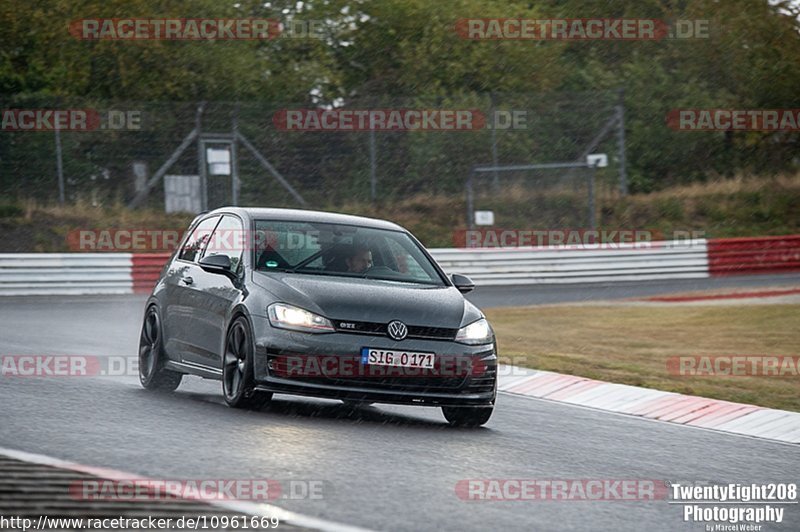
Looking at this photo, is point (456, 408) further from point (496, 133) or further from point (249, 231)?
point (496, 133)

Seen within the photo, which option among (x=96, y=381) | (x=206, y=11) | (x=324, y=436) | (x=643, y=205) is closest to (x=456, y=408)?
(x=324, y=436)

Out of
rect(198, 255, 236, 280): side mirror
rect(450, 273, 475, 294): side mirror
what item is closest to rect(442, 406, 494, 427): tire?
rect(450, 273, 475, 294): side mirror

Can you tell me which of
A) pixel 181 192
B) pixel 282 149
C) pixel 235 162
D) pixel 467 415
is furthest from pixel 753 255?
pixel 467 415

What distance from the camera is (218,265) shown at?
10.4m

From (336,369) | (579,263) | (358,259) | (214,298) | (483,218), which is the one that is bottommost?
(579,263)

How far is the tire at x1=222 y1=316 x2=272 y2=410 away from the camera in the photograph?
9659 mm

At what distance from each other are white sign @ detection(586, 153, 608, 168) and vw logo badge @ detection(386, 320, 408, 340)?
2004 cm

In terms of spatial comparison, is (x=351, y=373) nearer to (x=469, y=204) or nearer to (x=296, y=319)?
(x=296, y=319)

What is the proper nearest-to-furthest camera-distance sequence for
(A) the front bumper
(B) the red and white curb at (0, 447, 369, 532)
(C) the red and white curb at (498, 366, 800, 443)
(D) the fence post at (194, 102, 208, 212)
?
(B) the red and white curb at (0, 447, 369, 532)
(A) the front bumper
(C) the red and white curb at (498, 366, 800, 443)
(D) the fence post at (194, 102, 208, 212)

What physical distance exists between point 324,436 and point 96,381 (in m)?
3.75

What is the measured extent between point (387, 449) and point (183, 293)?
3.29 meters

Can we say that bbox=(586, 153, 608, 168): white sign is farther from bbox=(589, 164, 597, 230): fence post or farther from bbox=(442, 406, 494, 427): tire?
bbox=(442, 406, 494, 427): tire

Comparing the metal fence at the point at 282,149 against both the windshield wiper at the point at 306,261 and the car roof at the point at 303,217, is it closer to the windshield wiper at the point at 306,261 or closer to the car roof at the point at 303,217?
the car roof at the point at 303,217

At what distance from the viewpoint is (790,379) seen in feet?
47.3
